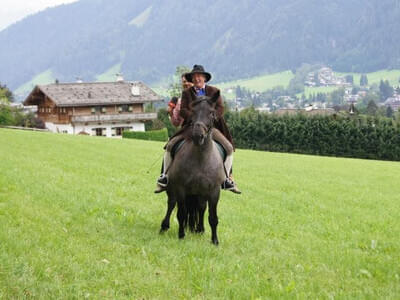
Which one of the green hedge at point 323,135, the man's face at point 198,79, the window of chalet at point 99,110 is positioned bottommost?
the green hedge at point 323,135

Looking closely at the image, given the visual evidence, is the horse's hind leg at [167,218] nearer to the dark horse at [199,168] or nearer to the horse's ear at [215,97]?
the dark horse at [199,168]

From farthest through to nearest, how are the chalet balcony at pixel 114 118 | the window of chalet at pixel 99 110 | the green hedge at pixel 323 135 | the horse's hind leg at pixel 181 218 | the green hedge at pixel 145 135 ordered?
1. the window of chalet at pixel 99 110
2. the chalet balcony at pixel 114 118
3. the green hedge at pixel 145 135
4. the green hedge at pixel 323 135
5. the horse's hind leg at pixel 181 218

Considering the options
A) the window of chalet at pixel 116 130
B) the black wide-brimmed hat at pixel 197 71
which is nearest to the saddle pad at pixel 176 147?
the black wide-brimmed hat at pixel 197 71

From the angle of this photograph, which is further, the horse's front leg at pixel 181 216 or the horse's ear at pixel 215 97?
the horse's front leg at pixel 181 216

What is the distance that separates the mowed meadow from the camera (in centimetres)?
737

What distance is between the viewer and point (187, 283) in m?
7.70

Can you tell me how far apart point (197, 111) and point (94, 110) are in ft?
311

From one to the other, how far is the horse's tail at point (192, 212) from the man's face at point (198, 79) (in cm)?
229

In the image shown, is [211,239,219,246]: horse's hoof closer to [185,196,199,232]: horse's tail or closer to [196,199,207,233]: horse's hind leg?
[196,199,207,233]: horse's hind leg

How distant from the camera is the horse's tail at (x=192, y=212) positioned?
10.9 metres

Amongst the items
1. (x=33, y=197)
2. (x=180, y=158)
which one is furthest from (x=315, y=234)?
(x=33, y=197)

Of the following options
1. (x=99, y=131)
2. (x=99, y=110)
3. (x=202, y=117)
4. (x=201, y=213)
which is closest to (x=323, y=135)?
(x=99, y=131)

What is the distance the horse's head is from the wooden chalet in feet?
289

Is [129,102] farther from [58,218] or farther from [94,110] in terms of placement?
[58,218]
